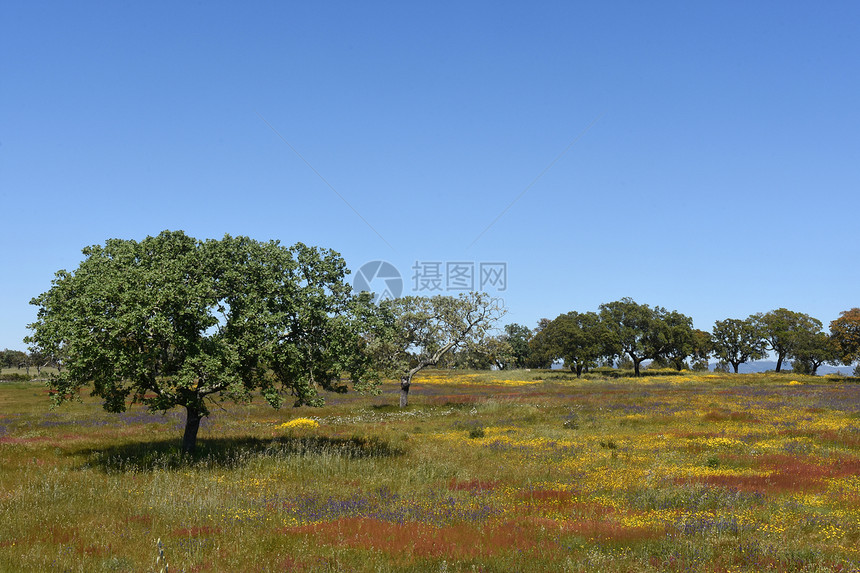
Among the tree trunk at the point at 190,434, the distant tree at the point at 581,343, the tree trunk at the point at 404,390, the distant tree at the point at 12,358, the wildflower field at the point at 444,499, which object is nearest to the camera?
the wildflower field at the point at 444,499

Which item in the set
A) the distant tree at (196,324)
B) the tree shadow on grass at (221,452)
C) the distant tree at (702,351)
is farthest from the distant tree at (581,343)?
the distant tree at (196,324)

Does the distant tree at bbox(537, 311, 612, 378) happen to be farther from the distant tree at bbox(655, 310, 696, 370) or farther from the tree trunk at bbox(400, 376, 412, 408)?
the tree trunk at bbox(400, 376, 412, 408)

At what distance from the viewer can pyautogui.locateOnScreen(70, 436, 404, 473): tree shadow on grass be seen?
66.7ft

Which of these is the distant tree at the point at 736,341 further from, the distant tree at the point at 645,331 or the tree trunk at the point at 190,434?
the tree trunk at the point at 190,434

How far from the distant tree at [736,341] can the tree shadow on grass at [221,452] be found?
123 metres

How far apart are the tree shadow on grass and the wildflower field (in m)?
0.14

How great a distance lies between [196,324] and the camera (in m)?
19.9

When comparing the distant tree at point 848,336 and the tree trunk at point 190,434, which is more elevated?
the distant tree at point 848,336

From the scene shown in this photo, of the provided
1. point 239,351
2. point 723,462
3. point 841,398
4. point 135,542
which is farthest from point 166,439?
point 841,398

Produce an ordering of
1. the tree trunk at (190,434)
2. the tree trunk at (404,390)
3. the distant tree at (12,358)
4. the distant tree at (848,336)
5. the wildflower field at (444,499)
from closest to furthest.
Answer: the wildflower field at (444,499) < the tree trunk at (190,434) < the tree trunk at (404,390) < the distant tree at (848,336) < the distant tree at (12,358)

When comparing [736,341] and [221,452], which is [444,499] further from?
[736,341]

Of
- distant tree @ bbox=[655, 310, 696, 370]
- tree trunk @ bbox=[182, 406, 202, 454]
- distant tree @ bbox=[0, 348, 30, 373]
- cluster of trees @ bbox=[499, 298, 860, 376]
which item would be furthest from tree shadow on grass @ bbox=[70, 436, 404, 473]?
distant tree @ bbox=[0, 348, 30, 373]

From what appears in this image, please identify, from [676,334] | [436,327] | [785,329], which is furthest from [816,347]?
[436,327]

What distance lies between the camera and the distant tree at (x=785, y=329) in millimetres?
115062
